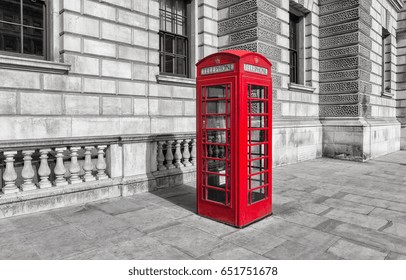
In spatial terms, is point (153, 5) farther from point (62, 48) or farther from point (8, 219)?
point (8, 219)

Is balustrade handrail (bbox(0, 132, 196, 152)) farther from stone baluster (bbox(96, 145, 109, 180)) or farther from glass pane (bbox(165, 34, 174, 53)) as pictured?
glass pane (bbox(165, 34, 174, 53))

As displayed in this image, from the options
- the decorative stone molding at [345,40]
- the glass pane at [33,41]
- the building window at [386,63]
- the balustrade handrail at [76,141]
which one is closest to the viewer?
the balustrade handrail at [76,141]

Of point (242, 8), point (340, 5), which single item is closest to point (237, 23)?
point (242, 8)

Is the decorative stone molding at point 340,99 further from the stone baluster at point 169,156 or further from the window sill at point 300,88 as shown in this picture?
the stone baluster at point 169,156

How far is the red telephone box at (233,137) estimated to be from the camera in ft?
13.7

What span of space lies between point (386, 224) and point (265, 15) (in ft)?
22.3

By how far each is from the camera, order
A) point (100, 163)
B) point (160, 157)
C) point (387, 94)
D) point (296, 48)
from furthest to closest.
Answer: point (387, 94) → point (296, 48) → point (160, 157) → point (100, 163)

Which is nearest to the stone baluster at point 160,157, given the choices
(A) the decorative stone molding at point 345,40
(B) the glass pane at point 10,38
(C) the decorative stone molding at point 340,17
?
Result: (B) the glass pane at point 10,38

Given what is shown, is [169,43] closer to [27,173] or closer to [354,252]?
[27,173]

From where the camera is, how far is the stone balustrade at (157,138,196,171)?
6.90m

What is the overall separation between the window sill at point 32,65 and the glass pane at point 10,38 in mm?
506

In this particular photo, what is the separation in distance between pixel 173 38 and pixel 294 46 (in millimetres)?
5349

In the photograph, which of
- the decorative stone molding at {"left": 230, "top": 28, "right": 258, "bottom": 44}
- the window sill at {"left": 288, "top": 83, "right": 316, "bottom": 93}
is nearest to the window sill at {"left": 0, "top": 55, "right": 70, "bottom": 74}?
the decorative stone molding at {"left": 230, "top": 28, "right": 258, "bottom": 44}

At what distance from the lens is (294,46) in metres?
11.8
